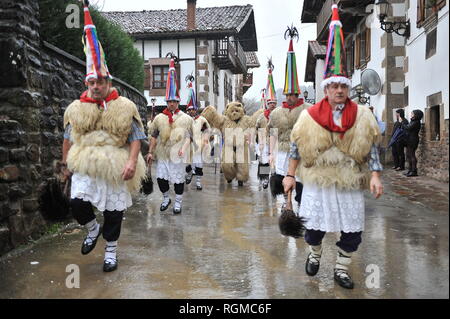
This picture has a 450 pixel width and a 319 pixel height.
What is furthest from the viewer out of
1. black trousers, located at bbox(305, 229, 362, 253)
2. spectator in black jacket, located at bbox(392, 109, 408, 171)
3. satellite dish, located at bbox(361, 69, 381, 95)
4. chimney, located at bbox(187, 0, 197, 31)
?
chimney, located at bbox(187, 0, 197, 31)

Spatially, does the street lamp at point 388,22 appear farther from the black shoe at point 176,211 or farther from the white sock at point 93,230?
the white sock at point 93,230

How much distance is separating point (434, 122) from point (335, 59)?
842 cm

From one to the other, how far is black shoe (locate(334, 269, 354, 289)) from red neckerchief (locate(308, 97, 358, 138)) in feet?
3.63

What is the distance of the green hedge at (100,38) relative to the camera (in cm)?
677

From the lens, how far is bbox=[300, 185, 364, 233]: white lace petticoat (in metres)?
3.62

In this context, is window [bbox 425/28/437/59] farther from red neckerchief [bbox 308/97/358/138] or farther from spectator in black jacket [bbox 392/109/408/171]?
red neckerchief [bbox 308/97/358/138]

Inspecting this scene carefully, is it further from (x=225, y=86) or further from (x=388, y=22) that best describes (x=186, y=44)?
(x=388, y=22)

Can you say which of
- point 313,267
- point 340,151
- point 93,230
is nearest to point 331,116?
point 340,151

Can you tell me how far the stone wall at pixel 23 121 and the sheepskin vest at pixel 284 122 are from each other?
3.08 meters

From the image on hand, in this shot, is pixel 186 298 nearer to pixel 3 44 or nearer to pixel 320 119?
pixel 320 119

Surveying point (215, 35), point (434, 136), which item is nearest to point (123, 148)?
point (434, 136)

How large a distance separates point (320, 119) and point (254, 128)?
261 inches

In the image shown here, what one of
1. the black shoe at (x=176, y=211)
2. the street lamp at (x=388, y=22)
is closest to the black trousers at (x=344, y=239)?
the black shoe at (x=176, y=211)

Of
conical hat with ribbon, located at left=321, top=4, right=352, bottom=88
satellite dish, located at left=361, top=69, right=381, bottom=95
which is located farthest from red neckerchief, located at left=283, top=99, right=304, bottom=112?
satellite dish, located at left=361, top=69, right=381, bottom=95
